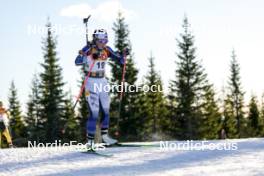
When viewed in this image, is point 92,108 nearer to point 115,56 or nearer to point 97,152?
point 97,152

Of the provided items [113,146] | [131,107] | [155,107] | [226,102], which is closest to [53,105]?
[131,107]

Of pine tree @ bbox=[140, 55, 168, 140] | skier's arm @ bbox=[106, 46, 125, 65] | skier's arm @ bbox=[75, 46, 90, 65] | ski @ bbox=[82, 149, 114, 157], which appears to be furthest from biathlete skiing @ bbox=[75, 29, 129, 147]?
pine tree @ bbox=[140, 55, 168, 140]

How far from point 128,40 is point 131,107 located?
5.77 m

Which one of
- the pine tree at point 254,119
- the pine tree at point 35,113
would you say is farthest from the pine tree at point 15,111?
the pine tree at point 254,119

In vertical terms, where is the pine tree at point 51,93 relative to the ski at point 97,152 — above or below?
above

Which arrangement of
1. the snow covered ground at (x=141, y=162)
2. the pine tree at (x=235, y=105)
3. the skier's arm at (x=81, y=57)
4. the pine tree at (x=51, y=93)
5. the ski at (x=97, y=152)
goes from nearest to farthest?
the snow covered ground at (x=141, y=162) → the ski at (x=97, y=152) → the skier's arm at (x=81, y=57) → the pine tree at (x=51, y=93) → the pine tree at (x=235, y=105)

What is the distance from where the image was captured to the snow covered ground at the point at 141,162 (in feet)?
23.2

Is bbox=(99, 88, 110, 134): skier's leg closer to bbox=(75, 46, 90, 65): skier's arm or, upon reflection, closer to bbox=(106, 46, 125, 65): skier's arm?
bbox=(75, 46, 90, 65): skier's arm

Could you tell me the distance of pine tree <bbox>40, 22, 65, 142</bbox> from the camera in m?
40.7

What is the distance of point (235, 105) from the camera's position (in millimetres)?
55062

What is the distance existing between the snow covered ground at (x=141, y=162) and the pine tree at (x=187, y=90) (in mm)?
31082

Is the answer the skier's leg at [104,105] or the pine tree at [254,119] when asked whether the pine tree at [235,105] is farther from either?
the skier's leg at [104,105]

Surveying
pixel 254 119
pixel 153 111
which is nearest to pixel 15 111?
pixel 153 111

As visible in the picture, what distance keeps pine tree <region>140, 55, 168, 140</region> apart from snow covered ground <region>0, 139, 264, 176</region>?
31273 mm
